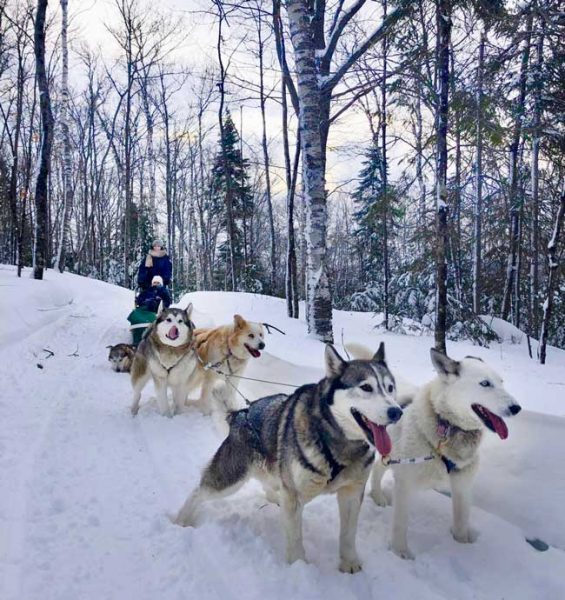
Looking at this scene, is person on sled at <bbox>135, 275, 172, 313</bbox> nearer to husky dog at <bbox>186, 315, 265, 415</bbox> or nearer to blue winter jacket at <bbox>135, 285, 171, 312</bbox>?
blue winter jacket at <bbox>135, 285, 171, 312</bbox>

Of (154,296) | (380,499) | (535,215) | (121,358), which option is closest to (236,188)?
(535,215)

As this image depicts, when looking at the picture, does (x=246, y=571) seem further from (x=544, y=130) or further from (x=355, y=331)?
(x=544, y=130)

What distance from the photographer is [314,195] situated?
782 cm

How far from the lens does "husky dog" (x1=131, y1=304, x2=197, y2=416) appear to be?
541 cm

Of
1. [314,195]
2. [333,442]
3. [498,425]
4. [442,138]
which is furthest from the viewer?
[314,195]

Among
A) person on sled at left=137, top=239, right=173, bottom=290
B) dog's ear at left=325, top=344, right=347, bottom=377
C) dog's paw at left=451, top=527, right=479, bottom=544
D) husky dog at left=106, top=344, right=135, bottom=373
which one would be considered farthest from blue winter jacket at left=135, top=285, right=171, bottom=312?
dog's paw at left=451, top=527, right=479, bottom=544

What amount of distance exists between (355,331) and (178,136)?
2106cm

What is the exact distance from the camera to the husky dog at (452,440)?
9.39 ft

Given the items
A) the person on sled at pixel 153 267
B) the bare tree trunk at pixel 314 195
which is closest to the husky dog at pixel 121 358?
the person on sled at pixel 153 267

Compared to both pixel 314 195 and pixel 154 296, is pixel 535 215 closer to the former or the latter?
pixel 314 195

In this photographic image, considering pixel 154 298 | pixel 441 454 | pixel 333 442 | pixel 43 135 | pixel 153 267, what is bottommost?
pixel 441 454

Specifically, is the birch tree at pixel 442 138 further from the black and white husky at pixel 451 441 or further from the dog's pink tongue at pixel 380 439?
the dog's pink tongue at pixel 380 439

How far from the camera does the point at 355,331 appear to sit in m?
9.81

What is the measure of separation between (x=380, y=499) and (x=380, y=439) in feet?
4.31
